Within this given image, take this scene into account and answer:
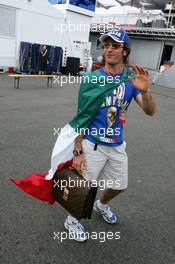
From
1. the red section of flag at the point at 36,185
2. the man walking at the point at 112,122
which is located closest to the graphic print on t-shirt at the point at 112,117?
the man walking at the point at 112,122

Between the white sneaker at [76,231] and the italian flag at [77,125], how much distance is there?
1.12 ft

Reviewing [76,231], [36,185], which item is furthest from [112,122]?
[76,231]

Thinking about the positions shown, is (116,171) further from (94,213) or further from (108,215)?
(94,213)

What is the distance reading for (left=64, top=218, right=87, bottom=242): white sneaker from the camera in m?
2.77

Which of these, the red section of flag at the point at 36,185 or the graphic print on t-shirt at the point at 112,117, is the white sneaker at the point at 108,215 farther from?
the graphic print on t-shirt at the point at 112,117

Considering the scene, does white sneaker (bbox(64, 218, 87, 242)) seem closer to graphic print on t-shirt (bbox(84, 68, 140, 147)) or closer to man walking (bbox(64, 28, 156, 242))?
man walking (bbox(64, 28, 156, 242))

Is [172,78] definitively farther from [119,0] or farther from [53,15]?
[119,0]

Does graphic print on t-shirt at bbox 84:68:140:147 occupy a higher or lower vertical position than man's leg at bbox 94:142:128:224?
higher

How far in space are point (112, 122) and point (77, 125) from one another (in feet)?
0.98

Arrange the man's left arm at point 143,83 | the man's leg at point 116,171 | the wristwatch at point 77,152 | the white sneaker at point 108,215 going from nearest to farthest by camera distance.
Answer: the man's left arm at point 143,83
the wristwatch at point 77,152
the man's leg at point 116,171
the white sneaker at point 108,215

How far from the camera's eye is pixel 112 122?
2475 millimetres

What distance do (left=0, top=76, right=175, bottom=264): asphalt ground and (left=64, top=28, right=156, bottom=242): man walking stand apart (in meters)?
0.28

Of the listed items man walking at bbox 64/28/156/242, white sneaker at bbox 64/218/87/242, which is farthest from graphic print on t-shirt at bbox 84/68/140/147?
white sneaker at bbox 64/218/87/242

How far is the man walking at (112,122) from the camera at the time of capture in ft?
7.66
